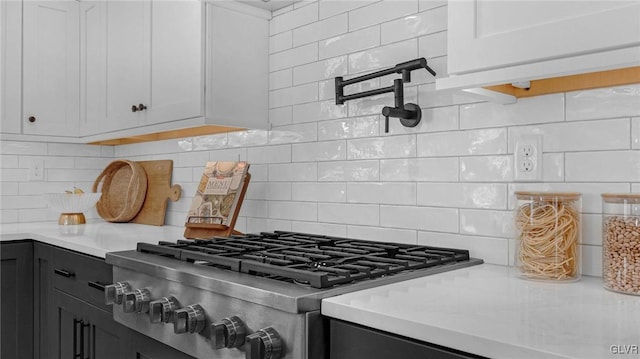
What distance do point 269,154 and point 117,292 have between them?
93cm

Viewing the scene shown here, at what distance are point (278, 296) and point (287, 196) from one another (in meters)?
1.14

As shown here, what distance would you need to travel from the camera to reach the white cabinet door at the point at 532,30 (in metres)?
0.96

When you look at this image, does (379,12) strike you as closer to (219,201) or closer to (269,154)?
(269,154)

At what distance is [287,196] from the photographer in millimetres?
2137

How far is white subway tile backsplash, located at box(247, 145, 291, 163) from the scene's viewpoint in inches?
84.7

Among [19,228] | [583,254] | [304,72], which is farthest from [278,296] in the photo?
[19,228]

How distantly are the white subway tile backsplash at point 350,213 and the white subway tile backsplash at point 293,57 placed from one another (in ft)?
1.98

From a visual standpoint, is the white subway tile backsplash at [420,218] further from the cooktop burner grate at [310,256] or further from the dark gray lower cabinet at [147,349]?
the dark gray lower cabinet at [147,349]

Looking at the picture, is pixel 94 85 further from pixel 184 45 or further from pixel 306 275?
pixel 306 275

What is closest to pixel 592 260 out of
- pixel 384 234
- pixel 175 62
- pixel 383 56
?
pixel 384 234

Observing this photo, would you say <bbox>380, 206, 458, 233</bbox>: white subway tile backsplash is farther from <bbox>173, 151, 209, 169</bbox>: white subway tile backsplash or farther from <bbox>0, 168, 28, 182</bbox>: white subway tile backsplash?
<bbox>0, 168, 28, 182</bbox>: white subway tile backsplash

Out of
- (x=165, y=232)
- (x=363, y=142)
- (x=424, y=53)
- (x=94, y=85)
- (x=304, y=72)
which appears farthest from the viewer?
(x=94, y=85)

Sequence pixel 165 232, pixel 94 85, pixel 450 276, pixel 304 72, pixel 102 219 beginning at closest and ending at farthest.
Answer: pixel 450 276 → pixel 304 72 → pixel 165 232 → pixel 94 85 → pixel 102 219

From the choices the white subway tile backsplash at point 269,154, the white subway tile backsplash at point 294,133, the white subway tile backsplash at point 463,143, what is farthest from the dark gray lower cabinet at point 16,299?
the white subway tile backsplash at point 463,143
